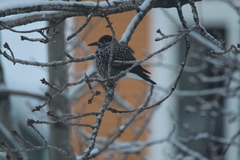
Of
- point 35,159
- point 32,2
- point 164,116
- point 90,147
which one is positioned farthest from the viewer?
point 164,116

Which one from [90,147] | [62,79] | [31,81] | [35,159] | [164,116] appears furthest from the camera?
[31,81]

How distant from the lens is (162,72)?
28.9 feet

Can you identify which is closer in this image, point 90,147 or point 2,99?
point 90,147

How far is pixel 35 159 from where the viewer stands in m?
7.84

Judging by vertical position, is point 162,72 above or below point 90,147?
below

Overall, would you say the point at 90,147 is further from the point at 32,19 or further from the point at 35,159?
the point at 35,159

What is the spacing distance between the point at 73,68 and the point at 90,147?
6407 mm

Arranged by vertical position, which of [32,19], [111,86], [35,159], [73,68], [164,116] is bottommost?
[35,159]

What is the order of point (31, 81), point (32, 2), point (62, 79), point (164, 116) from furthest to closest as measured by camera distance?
point (31, 81) < point (164, 116) < point (62, 79) < point (32, 2)

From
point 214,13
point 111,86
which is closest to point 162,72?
point 214,13

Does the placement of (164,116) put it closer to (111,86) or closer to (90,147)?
(111,86)

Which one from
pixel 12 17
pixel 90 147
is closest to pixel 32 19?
pixel 12 17

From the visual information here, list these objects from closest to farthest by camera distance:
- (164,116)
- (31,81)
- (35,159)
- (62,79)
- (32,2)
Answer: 1. (32,2)
2. (62,79)
3. (35,159)
4. (164,116)
5. (31,81)

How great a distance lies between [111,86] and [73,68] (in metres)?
5.71
